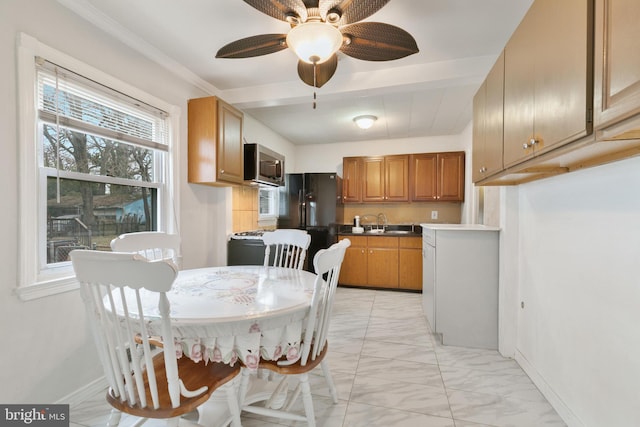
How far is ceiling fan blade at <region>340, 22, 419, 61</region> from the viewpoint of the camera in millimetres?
1510

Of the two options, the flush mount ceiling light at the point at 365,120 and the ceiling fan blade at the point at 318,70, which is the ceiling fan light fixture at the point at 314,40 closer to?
the ceiling fan blade at the point at 318,70

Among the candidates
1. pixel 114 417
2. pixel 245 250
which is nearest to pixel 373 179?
pixel 245 250

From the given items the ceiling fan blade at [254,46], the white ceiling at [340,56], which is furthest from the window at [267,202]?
the ceiling fan blade at [254,46]

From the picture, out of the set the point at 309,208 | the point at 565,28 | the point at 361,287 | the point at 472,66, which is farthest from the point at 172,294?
the point at 361,287

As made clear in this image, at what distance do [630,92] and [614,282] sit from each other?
3.09 feet

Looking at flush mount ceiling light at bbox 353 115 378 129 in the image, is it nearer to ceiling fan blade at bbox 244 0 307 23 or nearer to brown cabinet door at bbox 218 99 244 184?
brown cabinet door at bbox 218 99 244 184

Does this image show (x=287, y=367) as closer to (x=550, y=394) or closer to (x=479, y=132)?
(x=550, y=394)

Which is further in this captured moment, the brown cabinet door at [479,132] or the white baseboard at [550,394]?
the brown cabinet door at [479,132]

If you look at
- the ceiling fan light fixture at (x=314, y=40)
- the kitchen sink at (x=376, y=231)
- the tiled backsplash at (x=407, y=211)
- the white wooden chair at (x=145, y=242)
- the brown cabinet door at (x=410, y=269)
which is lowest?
the brown cabinet door at (x=410, y=269)

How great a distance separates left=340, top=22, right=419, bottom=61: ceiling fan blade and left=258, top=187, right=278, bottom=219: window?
2659 millimetres

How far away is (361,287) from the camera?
4.45 meters

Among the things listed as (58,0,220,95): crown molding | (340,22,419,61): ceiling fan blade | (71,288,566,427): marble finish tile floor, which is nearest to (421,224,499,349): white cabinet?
(71,288,566,427): marble finish tile floor

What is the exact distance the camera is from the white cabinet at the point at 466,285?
2.44m

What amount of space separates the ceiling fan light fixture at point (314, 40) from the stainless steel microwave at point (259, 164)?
1733 mm
